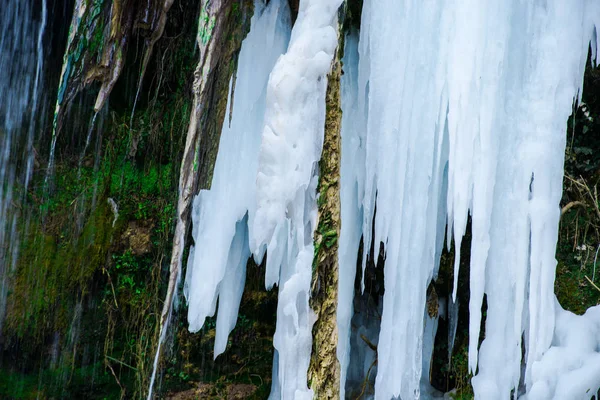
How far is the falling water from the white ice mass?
2560 millimetres

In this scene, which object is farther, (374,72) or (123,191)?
(123,191)

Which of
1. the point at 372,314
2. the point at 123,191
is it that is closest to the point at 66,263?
the point at 123,191

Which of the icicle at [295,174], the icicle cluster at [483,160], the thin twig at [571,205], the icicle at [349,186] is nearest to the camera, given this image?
the icicle at [295,174]

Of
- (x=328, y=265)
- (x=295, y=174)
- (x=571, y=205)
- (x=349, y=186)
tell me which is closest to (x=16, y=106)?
(x=349, y=186)

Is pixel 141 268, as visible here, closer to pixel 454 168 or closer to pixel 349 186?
pixel 349 186

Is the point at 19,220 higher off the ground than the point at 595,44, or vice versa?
the point at 595,44

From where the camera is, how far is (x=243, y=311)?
5113 mm

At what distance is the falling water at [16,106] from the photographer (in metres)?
4.68

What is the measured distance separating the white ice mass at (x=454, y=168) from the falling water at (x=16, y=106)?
Answer: 2560 mm

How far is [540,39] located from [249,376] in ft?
11.3

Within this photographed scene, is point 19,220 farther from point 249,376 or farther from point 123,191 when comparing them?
point 249,376

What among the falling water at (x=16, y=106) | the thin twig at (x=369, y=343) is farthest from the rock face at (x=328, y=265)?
the falling water at (x=16, y=106)

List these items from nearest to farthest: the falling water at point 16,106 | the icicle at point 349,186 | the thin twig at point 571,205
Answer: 1. the icicle at point 349,186
2. the thin twig at point 571,205
3. the falling water at point 16,106

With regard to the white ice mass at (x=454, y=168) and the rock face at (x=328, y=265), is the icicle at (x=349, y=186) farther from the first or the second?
the rock face at (x=328, y=265)
